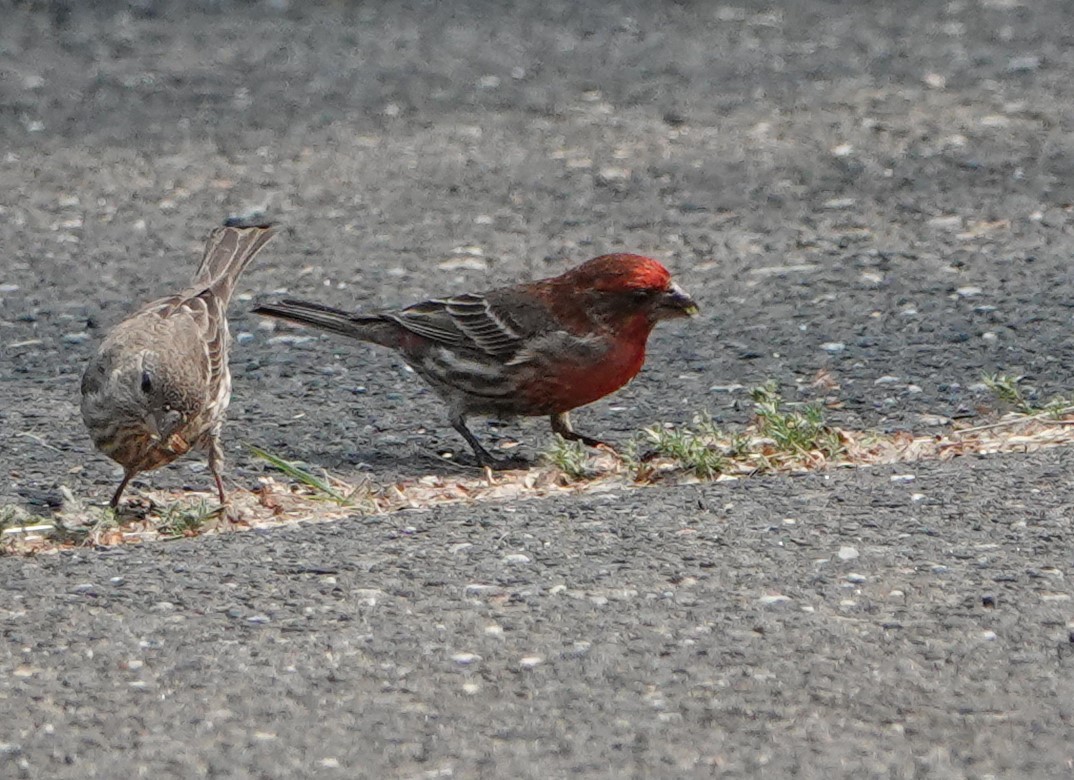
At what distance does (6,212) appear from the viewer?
10.3 m

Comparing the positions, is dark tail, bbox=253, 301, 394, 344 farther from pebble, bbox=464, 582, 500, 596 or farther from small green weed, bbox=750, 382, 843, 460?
pebble, bbox=464, 582, 500, 596

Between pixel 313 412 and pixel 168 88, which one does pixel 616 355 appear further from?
pixel 168 88

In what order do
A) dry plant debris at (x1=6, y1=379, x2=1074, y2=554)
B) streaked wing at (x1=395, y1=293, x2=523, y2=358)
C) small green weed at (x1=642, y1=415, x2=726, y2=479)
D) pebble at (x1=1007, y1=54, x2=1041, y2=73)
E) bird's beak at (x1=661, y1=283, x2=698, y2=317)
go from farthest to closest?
pebble at (x1=1007, y1=54, x2=1041, y2=73)
streaked wing at (x1=395, y1=293, x2=523, y2=358)
bird's beak at (x1=661, y1=283, x2=698, y2=317)
small green weed at (x1=642, y1=415, x2=726, y2=479)
dry plant debris at (x1=6, y1=379, x2=1074, y2=554)

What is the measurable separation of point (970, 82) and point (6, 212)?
6028 mm

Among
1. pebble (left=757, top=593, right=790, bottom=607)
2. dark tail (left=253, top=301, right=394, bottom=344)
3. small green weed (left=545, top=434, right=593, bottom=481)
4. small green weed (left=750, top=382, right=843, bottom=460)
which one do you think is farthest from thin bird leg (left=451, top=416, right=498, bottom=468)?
pebble (left=757, top=593, right=790, bottom=607)

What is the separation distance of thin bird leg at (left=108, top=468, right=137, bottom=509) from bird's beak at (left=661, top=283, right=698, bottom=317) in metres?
2.00

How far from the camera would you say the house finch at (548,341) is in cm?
701

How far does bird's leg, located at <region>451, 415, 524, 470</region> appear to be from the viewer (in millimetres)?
6996

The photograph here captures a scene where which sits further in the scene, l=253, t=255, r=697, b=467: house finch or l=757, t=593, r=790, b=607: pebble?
l=253, t=255, r=697, b=467: house finch

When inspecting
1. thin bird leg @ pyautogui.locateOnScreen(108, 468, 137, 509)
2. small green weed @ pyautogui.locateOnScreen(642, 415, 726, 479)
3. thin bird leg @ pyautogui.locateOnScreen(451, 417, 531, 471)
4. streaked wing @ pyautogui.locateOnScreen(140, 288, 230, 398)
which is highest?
small green weed @ pyautogui.locateOnScreen(642, 415, 726, 479)

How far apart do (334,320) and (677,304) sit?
1.47 m

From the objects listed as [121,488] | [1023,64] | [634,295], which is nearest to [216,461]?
[121,488]

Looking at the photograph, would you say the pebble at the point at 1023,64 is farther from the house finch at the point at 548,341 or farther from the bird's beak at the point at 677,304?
the bird's beak at the point at 677,304

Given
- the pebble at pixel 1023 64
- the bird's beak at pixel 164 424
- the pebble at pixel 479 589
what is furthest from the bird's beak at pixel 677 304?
the pebble at pixel 1023 64
